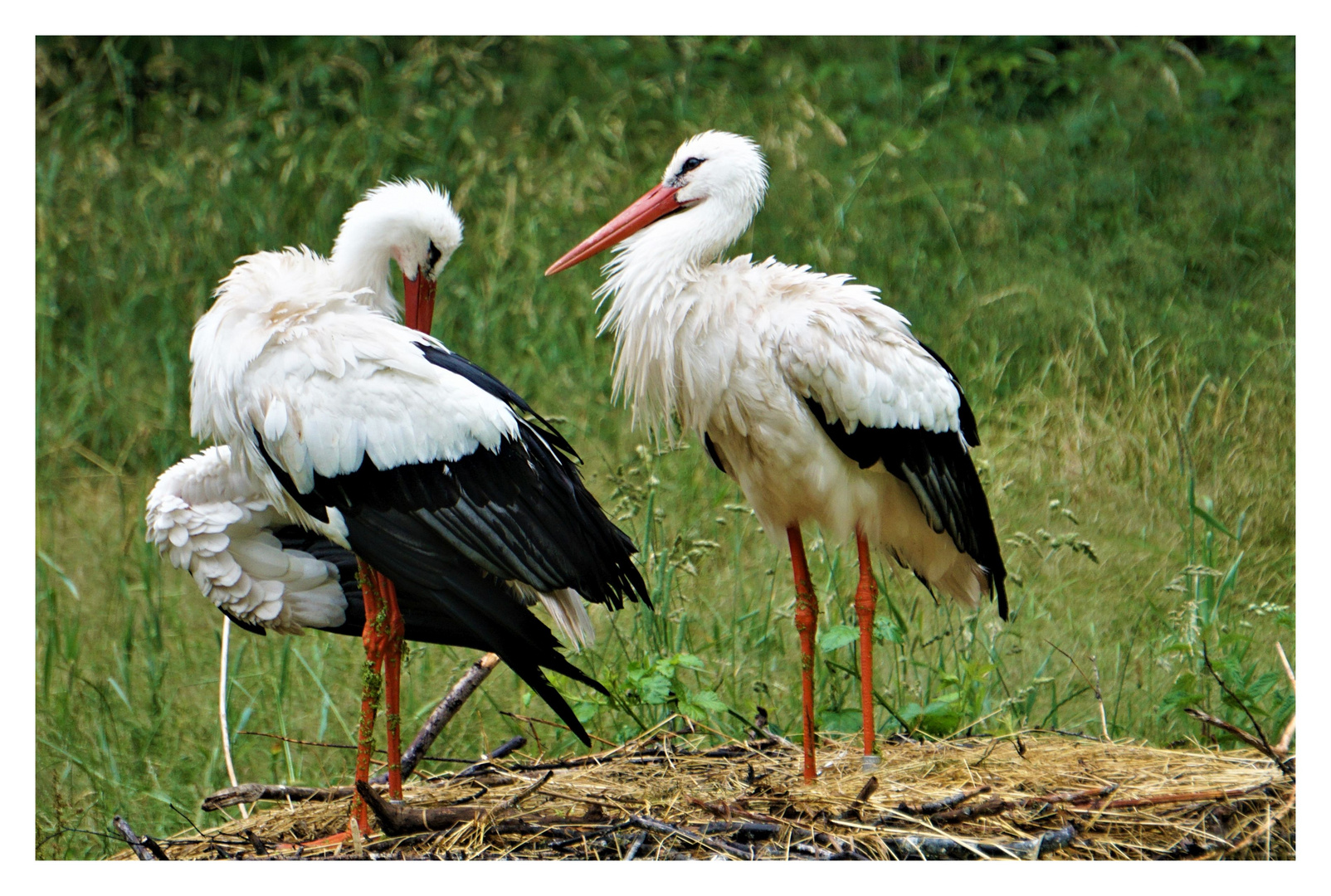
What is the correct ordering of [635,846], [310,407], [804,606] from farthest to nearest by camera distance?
[804,606] < [310,407] < [635,846]

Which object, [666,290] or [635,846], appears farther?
[666,290]

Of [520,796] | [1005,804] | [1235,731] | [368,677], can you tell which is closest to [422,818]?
[520,796]

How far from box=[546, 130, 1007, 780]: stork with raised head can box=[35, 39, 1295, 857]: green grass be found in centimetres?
40

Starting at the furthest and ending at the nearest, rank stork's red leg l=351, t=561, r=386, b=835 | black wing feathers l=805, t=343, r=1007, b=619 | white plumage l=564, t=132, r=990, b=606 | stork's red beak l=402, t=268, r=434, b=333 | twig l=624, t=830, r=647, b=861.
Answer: stork's red beak l=402, t=268, r=434, b=333 < black wing feathers l=805, t=343, r=1007, b=619 < white plumage l=564, t=132, r=990, b=606 < stork's red leg l=351, t=561, r=386, b=835 < twig l=624, t=830, r=647, b=861

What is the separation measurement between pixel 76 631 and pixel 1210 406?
3.64 m

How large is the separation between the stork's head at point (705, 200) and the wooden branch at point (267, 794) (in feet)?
4.40

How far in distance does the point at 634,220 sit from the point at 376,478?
0.93 meters

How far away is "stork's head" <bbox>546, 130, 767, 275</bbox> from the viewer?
3.14 m

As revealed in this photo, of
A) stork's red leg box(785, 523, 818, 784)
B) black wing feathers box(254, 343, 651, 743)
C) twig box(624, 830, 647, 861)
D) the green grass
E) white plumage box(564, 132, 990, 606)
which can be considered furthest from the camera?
the green grass

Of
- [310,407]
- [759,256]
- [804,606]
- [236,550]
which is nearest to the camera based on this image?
[310,407]

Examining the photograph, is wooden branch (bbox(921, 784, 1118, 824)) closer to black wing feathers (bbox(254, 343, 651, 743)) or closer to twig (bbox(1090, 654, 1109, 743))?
twig (bbox(1090, 654, 1109, 743))

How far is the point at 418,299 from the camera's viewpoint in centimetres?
326

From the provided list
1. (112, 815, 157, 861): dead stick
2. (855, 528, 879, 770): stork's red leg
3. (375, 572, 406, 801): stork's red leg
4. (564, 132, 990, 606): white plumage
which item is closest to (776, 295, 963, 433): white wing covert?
(564, 132, 990, 606): white plumage

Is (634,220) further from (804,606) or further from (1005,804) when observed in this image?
(1005,804)
